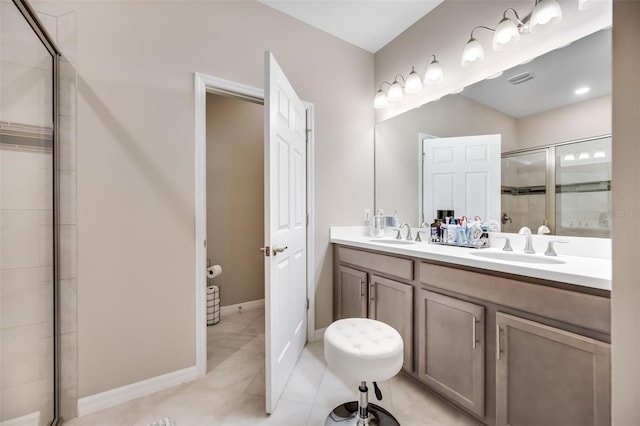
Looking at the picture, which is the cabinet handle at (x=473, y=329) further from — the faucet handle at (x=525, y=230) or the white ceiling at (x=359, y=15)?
the white ceiling at (x=359, y=15)

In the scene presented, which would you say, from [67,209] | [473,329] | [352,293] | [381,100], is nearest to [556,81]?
[381,100]

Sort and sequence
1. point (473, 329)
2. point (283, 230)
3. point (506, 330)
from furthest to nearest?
point (283, 230) < point (473, 329) < point (506, 330)

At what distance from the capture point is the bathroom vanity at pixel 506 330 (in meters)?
0.94

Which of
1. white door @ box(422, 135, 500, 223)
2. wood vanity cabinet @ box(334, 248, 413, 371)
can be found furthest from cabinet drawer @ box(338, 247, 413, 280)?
white door @ box(422, 135, 500, 223)

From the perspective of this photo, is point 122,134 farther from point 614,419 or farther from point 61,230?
point 614,419

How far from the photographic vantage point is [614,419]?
76cm

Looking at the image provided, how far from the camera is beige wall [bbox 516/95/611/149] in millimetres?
1284

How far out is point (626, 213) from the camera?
28.6 inches

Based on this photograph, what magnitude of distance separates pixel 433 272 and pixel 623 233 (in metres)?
0.83

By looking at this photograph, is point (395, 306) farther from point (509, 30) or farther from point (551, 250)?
point (509, 30)

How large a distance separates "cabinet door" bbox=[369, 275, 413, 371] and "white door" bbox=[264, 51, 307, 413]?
0.57 meters

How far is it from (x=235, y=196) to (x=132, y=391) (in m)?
1.96

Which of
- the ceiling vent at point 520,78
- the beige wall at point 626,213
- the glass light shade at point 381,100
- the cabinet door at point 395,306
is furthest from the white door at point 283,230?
the ceiling vent at point 520,78

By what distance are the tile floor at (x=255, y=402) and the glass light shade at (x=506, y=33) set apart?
2131mm
